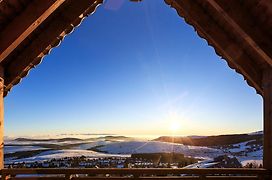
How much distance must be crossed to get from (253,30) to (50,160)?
13787 mm

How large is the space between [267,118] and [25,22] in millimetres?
3806

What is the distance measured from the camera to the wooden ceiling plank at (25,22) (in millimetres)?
3951

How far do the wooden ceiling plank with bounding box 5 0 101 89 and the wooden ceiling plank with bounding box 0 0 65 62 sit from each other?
1.13 m

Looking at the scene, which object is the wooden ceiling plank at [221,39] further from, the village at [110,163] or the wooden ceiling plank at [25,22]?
the village at [110,163]

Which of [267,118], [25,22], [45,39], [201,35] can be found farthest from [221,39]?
[25,22]

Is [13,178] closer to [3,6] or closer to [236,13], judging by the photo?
[3,6]

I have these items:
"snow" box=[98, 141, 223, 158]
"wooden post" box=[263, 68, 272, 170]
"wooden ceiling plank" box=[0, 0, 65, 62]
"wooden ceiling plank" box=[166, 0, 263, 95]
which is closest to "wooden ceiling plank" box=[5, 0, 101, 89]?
"wooden ceiling plank" box=[0, 0, 65, 62]

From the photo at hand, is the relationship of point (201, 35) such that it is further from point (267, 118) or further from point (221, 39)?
point (267, 118)

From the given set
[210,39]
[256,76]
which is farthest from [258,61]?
[210,39]

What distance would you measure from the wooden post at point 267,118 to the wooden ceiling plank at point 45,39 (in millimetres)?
3060

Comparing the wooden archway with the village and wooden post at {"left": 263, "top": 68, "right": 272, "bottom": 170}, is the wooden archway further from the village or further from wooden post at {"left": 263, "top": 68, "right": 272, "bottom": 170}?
the village

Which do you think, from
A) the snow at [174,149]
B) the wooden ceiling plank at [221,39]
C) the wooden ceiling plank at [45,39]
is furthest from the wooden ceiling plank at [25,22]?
the snow at [174,149]

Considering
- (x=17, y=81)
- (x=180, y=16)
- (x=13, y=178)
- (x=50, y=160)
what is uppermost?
(x=180, y=16)

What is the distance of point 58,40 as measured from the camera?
5512mm
